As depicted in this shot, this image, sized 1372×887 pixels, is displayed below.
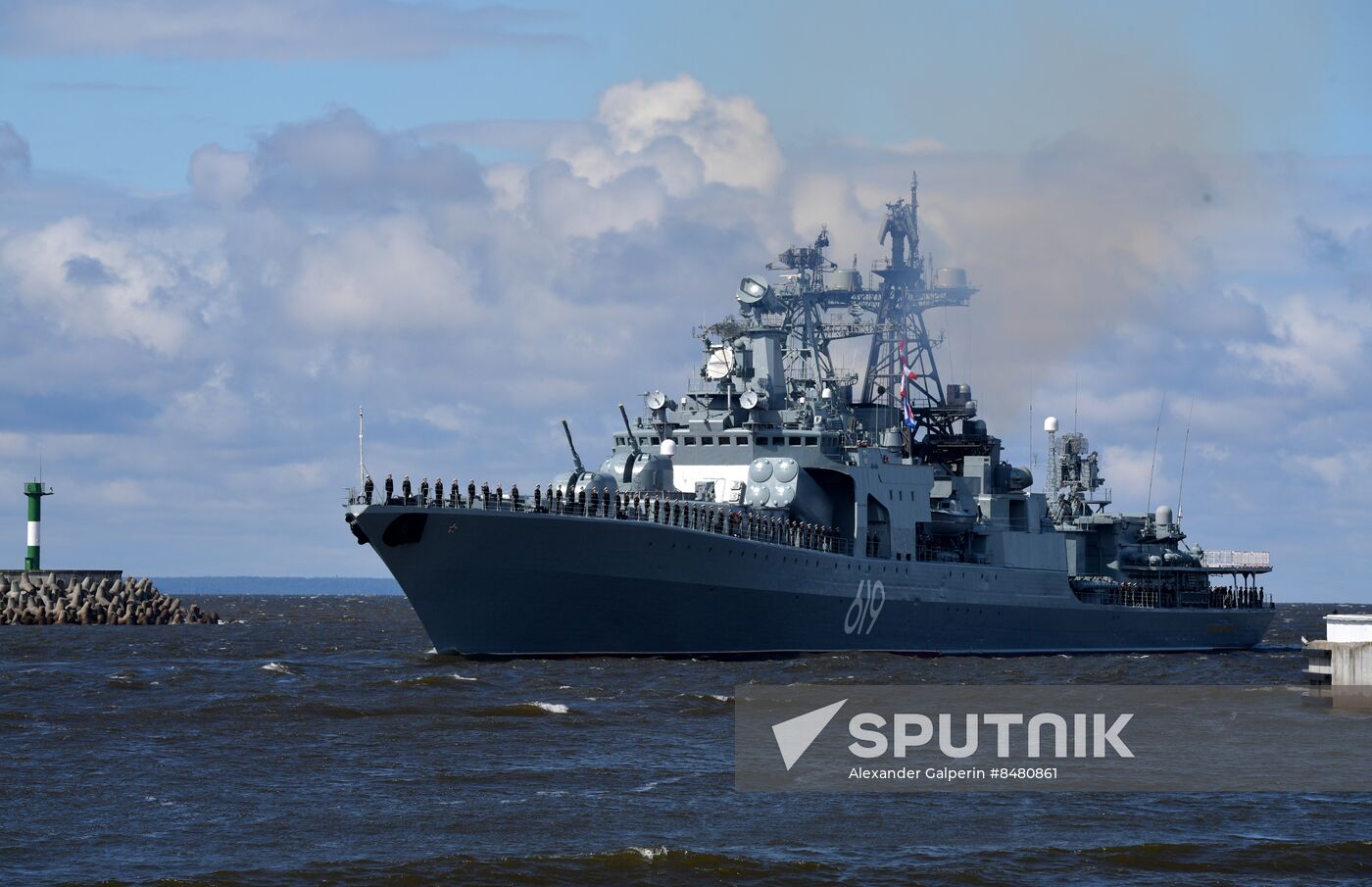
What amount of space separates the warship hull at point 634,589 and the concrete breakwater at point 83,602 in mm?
42434

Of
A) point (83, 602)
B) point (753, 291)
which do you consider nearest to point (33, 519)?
point (83, 602)

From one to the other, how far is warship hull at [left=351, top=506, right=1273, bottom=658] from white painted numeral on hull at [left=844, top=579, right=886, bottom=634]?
0.04 m

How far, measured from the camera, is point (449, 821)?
2198cm

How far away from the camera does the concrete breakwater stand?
78.6 m

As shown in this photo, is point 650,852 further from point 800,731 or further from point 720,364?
point 720,364

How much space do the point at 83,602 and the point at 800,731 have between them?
5792 centimetres

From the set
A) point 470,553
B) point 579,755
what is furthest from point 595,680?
point 579,755

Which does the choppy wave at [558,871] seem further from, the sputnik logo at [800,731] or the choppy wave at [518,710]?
the choppy wave at [518,710]

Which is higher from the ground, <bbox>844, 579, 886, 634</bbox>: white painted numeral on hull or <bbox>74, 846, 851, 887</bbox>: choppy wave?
<bbox>844, 579, 886, 634</bbox>: white painted numeral on hull

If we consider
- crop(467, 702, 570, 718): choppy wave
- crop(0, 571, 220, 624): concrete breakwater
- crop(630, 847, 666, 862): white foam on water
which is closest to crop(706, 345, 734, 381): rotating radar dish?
crop(467, 702, 570, 718): choppy wave

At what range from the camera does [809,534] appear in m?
47.6

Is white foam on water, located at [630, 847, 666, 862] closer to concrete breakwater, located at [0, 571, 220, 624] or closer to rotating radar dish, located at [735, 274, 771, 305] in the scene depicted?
rotating radar dish, located at [735, 274, 771, 305]

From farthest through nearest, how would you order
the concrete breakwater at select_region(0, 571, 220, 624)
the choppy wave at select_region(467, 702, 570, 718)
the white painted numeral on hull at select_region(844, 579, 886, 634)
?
the concrete breakwater at select_region(0, 571, 220, 624) → the white painted numeral on hull at select_region(844, 579, 886, 634) → the choppy wave at select_region(467, 702, 570, 718)

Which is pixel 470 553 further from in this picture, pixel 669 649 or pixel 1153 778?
pixel 1153 778
